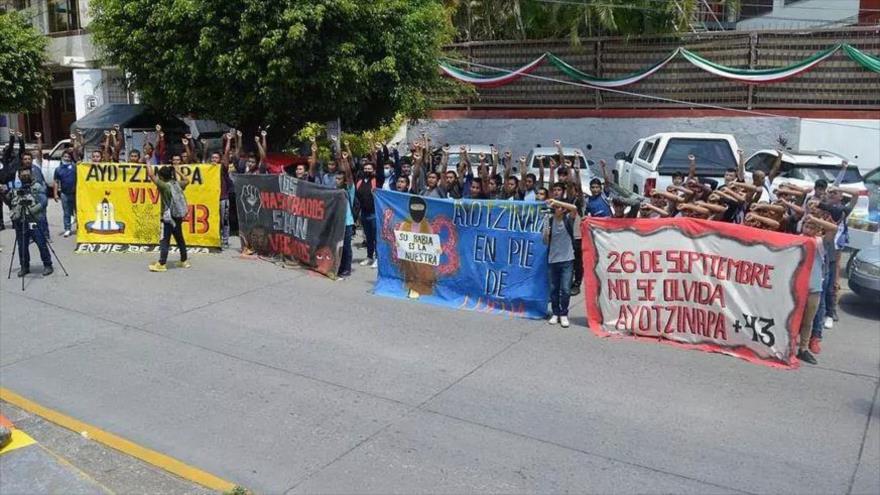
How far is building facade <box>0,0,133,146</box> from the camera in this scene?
1094 inches

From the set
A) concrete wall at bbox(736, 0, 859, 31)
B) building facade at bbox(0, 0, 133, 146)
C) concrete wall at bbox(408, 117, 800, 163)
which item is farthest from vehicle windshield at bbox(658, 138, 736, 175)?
building facade at bbox(0, 0, 133, 146)

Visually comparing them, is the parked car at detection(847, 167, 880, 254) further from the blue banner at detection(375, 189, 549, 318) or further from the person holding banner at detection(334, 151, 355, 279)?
the person holding banner at detection(334, 151, 355, 279)

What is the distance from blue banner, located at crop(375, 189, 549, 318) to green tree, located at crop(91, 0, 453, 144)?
5.41 metres

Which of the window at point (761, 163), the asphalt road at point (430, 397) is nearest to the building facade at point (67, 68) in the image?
the asphalt road at point (430, 397)

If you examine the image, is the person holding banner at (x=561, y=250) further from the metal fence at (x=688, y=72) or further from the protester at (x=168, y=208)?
the metal fence at (x=688, y=72)

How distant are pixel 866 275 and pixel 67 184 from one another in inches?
517

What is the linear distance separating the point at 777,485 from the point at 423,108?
50.9ft

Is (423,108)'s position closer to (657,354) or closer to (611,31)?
(611,31)

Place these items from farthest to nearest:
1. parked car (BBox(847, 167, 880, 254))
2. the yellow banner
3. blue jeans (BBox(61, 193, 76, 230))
Answer: 1. blue jeans (BBox(61, 193, 76, 230))
2. the yellow banner
3. parked car (BBox(847, 167, 880, 254))

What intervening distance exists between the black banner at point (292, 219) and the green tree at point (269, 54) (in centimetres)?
307

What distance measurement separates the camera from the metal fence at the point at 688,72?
17922 millimetres

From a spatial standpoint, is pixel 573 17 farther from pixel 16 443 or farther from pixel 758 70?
pixel 16 443

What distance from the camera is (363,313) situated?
9.48m

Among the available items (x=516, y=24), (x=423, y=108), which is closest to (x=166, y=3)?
(x=423, y=108)
